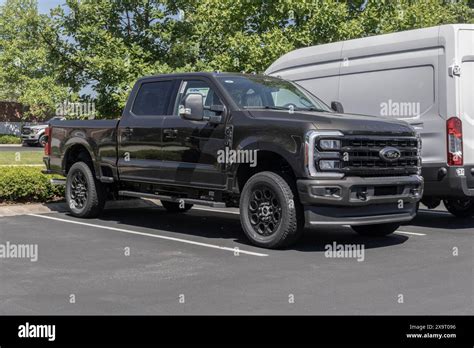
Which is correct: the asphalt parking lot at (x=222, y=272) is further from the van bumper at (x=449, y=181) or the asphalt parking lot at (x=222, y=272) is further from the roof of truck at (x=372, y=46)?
the roof of truck at (x=372, y=46)

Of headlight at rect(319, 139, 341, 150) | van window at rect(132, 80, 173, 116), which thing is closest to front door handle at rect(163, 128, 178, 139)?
van window at rect(132, 80, 173, 116)

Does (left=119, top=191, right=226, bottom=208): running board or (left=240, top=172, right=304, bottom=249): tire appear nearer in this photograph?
(left=240, top=172, right=304, bottom=249): tire

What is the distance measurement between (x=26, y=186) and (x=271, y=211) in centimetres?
584

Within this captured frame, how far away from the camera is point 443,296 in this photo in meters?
5.76

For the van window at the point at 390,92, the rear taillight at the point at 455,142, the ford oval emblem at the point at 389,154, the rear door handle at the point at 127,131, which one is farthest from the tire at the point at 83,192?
the rear taillight at the point at 455,142

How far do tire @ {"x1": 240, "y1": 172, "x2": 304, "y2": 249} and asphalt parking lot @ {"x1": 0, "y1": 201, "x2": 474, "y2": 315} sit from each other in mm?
225

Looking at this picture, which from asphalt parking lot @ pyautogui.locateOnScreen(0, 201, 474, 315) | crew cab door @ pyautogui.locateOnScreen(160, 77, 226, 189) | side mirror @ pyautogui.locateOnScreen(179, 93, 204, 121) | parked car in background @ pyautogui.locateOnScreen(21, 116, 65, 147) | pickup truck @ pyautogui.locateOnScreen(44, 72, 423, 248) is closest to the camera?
asphalt parking lot @ pyautogui.locateOnScreen(0, 201, 474, 315)

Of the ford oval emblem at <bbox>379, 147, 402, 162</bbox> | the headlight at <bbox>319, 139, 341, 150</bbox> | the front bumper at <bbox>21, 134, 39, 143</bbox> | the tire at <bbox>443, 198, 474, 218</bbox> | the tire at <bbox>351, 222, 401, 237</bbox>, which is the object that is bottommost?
the tire at <bbox>351, 222, 401, 237</bbox>

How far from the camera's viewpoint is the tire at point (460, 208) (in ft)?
37.3

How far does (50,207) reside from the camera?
1213 centimetres

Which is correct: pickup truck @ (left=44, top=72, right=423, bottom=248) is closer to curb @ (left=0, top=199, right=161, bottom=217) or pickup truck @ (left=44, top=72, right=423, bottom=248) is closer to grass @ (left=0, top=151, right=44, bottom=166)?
curb @ (left=0, top=199, right=161, bottom=217)

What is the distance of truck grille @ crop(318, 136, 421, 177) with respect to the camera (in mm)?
7734

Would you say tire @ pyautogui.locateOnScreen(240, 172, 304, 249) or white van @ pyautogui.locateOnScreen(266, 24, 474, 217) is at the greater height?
white van @ pyautogui.locateOnScreen(266, 24, 474, 217)
